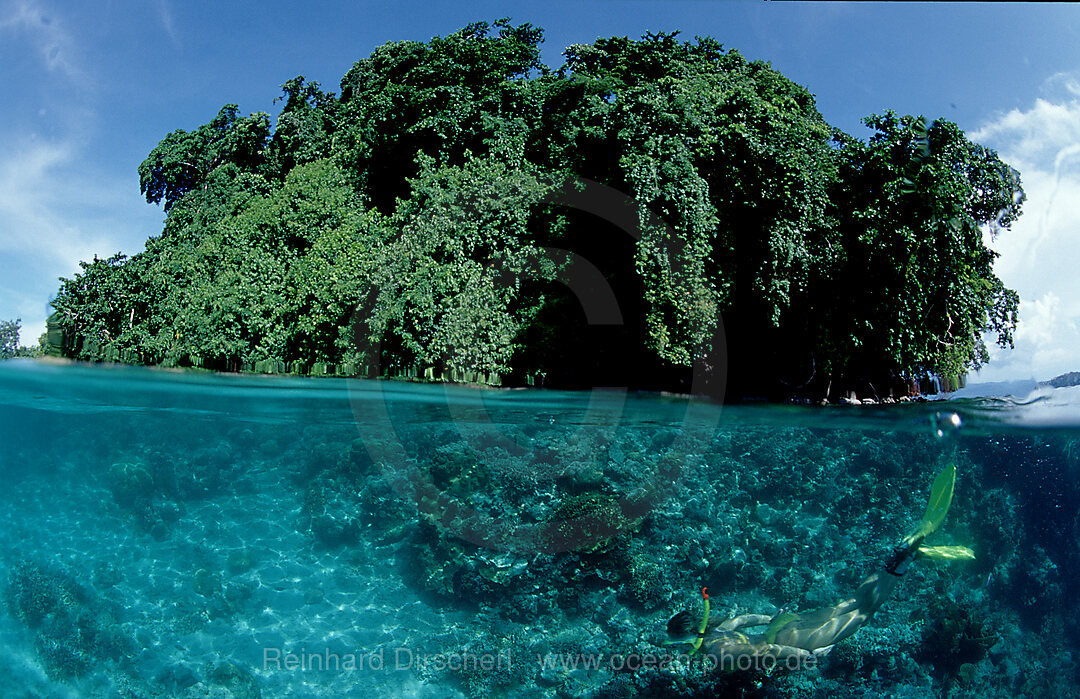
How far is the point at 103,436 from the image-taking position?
22094mm

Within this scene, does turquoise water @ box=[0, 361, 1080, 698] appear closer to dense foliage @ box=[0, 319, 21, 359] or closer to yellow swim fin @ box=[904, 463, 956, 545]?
dense foliage @ box=[0, 319, 21, 359]

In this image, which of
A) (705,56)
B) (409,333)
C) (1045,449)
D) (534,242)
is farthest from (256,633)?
(1045,449)

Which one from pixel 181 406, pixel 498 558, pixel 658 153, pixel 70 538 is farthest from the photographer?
pixel 70 538

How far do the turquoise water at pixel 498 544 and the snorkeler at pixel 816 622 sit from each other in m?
0.91

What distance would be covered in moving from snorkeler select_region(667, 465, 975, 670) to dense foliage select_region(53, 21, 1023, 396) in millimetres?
4450

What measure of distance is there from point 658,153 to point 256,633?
44.4 feet

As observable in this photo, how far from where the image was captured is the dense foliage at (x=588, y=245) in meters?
12.2

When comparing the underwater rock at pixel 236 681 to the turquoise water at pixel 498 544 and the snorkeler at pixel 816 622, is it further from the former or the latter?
the snorkeler at pixel 816 622

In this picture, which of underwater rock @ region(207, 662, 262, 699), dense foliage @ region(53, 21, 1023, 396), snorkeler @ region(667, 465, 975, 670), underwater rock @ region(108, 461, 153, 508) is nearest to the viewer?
snorkeler @ region(667, 465, 975, 670)

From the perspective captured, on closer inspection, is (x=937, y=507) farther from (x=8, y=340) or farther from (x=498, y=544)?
(x=8, y=340)

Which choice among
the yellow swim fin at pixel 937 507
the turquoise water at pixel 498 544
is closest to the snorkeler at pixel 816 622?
the yellow swim fin at pixel 937 507

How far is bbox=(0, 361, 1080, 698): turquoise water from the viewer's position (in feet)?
40.3

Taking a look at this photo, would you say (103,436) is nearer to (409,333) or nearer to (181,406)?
(181,406)

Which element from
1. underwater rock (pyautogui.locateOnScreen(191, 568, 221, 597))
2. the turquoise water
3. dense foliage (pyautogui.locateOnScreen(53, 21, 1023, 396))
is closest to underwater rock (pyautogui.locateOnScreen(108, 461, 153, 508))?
the turquoise water
